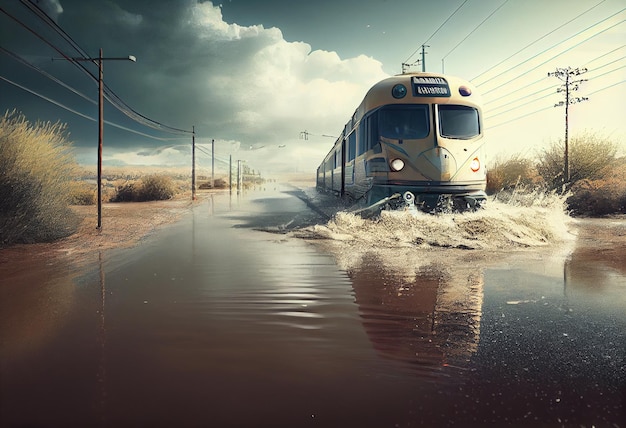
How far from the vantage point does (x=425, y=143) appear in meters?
12.4

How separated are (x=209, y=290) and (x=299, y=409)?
364 centimetres

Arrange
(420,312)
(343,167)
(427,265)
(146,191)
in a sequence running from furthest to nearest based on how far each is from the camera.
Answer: (146,191) < (343,167) < (427,265) < (420,312)

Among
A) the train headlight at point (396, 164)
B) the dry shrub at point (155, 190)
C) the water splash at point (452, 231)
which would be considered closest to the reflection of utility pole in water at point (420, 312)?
the water splash at point (452, 231)

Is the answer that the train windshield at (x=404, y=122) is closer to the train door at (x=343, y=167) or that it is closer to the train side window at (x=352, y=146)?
the train side window at (x=352, y=146)

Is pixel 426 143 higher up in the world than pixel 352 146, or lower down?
lower down

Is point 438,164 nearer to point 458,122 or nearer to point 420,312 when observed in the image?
→ point 458,122

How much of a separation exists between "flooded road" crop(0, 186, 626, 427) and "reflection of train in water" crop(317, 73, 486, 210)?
3710 mm

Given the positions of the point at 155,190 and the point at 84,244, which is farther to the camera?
the point at 155,190

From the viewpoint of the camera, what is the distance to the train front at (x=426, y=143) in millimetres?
12242

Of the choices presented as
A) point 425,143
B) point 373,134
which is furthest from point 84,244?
point 425,143

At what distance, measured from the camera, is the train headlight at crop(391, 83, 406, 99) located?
12789mm

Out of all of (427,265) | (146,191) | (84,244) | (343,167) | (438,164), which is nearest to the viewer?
(427,265)

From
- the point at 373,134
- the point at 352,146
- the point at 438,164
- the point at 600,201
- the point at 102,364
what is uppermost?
the point at 352,146

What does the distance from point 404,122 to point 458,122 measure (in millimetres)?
1556
